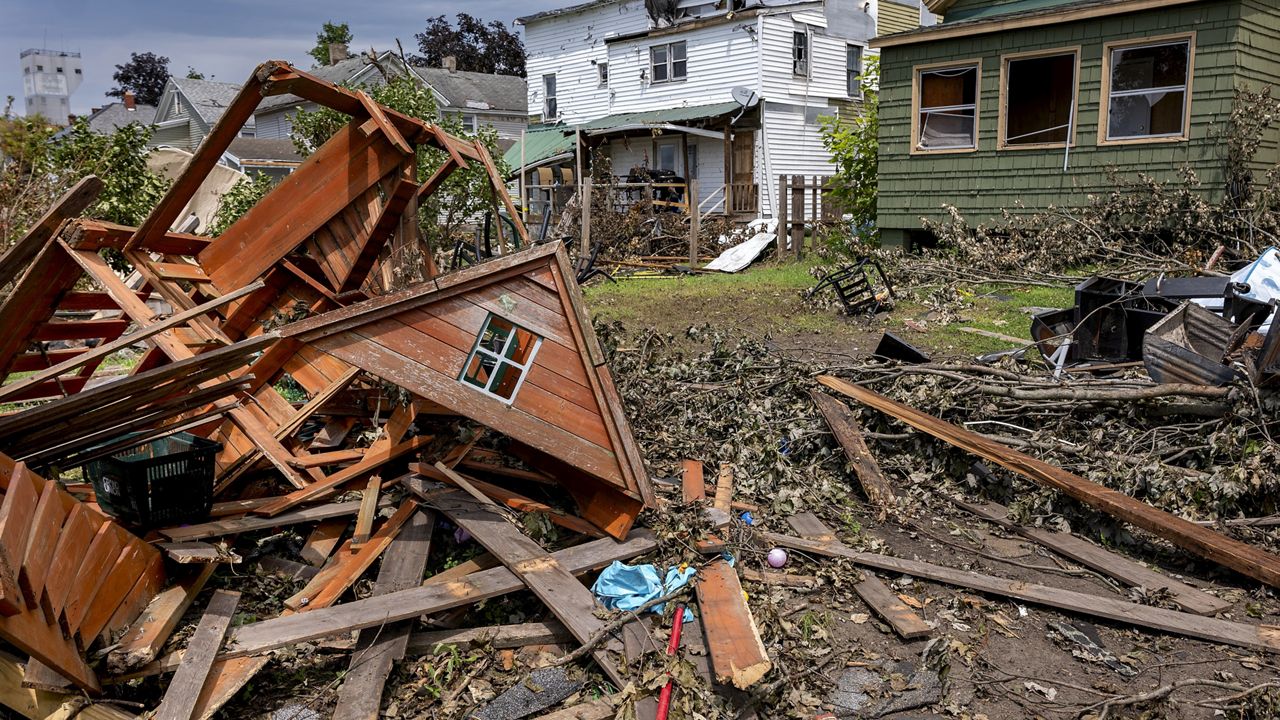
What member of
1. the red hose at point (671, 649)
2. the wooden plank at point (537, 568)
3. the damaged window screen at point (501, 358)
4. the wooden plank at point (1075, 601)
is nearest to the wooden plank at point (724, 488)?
the wooden plank at point (1075, 601)

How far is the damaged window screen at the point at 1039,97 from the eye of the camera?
49.7 feet

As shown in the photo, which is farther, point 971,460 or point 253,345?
point 971,460

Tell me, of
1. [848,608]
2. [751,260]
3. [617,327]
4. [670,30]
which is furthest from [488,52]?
[848,608]

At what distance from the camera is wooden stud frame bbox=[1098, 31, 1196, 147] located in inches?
485

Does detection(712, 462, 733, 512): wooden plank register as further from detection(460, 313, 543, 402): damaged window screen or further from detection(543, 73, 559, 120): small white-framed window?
detection(543, 73, 559, 120): small white-framed window

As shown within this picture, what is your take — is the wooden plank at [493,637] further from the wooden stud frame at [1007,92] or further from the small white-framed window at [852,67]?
the small white-framed window at [852,67]

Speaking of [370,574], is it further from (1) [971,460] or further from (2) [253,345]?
(1) [971,460]

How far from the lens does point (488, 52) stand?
184 ft

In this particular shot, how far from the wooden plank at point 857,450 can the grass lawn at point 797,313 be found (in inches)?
110

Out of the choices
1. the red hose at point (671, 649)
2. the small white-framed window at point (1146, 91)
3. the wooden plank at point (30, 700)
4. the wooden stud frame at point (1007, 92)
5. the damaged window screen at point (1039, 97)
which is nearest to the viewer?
the wooden plank at point (30, 700)

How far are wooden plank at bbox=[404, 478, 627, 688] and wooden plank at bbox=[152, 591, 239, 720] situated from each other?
119 centimetres

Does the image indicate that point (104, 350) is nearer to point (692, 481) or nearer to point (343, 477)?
point (343, 477)

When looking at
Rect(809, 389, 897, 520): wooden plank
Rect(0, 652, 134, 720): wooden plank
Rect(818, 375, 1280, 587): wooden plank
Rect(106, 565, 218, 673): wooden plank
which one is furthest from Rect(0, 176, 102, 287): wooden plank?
Rect(818, 375, 1280, 587): wooden plank

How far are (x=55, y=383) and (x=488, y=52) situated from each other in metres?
54.1
